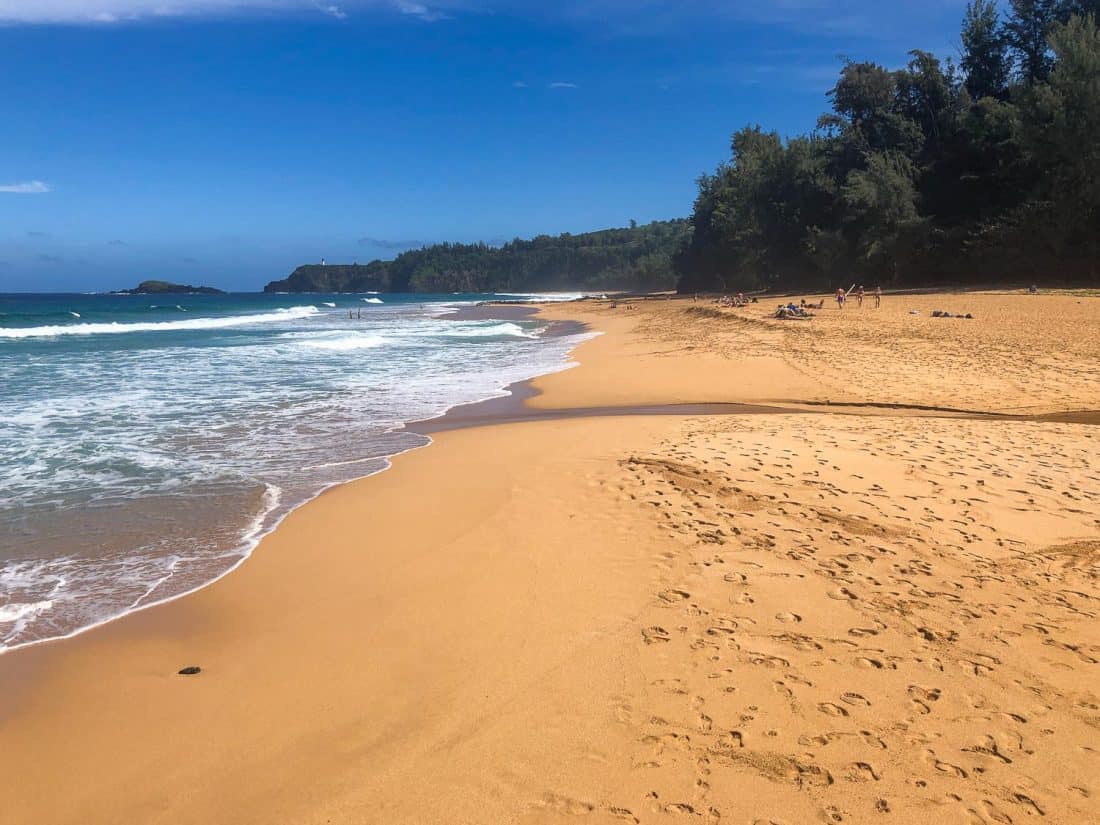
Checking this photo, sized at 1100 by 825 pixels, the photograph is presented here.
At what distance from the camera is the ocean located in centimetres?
493

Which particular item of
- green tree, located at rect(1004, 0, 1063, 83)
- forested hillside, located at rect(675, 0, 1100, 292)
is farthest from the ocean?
green tree, located at rect(1004, 0, 1063, 83)

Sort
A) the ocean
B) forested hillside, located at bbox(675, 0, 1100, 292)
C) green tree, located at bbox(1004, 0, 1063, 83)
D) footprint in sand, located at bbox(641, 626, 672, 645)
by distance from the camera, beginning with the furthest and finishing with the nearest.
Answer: green tree, located at bbox(1004, 0, 1063, 83) → forested hillside, located at bbox(675, 0, 1100, 292) → the ocean → footprint in sand, located at bbox(641, 626, 672, 645)

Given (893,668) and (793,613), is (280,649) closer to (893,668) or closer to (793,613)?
(793,613)

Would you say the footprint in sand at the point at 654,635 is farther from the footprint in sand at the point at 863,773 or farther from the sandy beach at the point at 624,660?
the footprint in sand at the point at 863,773

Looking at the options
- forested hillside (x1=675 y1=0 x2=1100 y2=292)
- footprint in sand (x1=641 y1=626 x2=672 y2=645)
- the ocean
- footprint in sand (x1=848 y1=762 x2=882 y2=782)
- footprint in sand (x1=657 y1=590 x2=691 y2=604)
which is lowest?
footprint in sand (x1=848 y1=762 x2=882 y2=782)

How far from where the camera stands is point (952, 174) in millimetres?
41281

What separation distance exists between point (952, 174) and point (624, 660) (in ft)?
156

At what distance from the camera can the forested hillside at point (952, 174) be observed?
102ft

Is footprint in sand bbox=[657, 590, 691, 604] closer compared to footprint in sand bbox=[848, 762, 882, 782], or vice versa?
footprint in sand bbox=[848, 762, 882, 782]

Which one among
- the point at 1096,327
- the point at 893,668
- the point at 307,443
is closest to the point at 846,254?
the point at 1096,327

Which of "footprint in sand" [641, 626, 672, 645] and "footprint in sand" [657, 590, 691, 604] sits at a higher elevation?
"footprint in sand" [657, 590, 691, 604]

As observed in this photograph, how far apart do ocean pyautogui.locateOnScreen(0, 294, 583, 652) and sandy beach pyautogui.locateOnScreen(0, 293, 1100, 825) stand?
562mm

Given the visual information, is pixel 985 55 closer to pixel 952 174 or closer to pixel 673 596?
pixel 952 174

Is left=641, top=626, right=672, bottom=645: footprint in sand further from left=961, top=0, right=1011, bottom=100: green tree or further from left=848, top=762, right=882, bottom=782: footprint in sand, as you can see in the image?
left=961, top=0, right=1011, bottom=100: green tree
